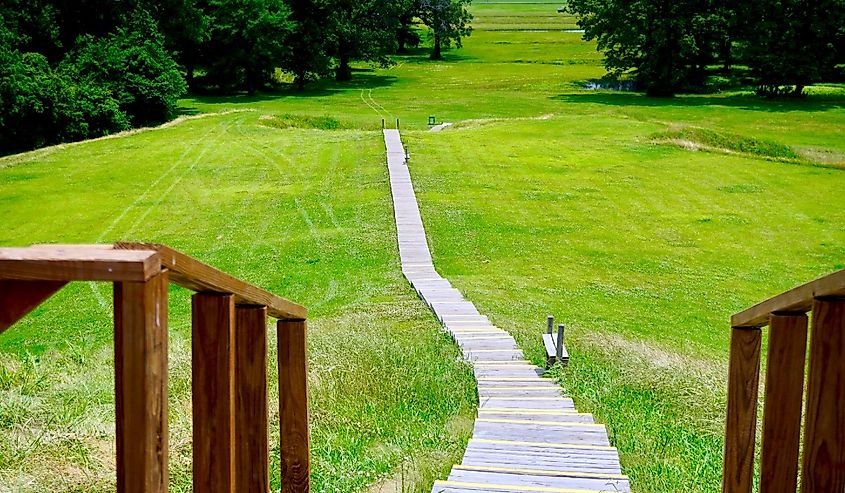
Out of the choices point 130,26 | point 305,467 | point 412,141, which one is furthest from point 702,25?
point 305,467

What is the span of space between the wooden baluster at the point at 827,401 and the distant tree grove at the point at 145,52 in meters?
37.8

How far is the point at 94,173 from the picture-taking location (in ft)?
103

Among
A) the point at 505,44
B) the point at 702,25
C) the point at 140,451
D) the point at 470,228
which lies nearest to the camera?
the point at 140,451

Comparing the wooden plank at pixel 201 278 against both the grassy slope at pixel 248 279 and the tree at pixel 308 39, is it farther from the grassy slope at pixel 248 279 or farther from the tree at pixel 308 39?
the tree at pixel 308 39

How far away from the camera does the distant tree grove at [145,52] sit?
38094mm

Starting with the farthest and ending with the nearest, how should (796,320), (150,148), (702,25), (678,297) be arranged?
(702,25), (150,148), (678,297), (796,320)

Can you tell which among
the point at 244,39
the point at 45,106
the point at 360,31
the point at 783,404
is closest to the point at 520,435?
the point at 783,404

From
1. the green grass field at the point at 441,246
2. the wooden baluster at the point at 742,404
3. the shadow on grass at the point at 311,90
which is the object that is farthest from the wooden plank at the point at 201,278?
the shadow on grass at the point at 311,90

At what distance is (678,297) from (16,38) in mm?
33398

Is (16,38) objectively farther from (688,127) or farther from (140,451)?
(140,451)

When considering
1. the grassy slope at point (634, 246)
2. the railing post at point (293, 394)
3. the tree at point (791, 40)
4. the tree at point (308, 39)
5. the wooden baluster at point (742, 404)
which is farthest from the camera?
the tree at point (308, 39)

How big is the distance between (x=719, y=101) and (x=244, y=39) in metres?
28.8

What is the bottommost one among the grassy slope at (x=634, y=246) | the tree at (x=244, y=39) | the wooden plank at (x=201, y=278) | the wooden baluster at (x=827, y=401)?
the grassy slope at (x=634, y=246)

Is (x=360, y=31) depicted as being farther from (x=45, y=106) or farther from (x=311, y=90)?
(x=45, y=106)
